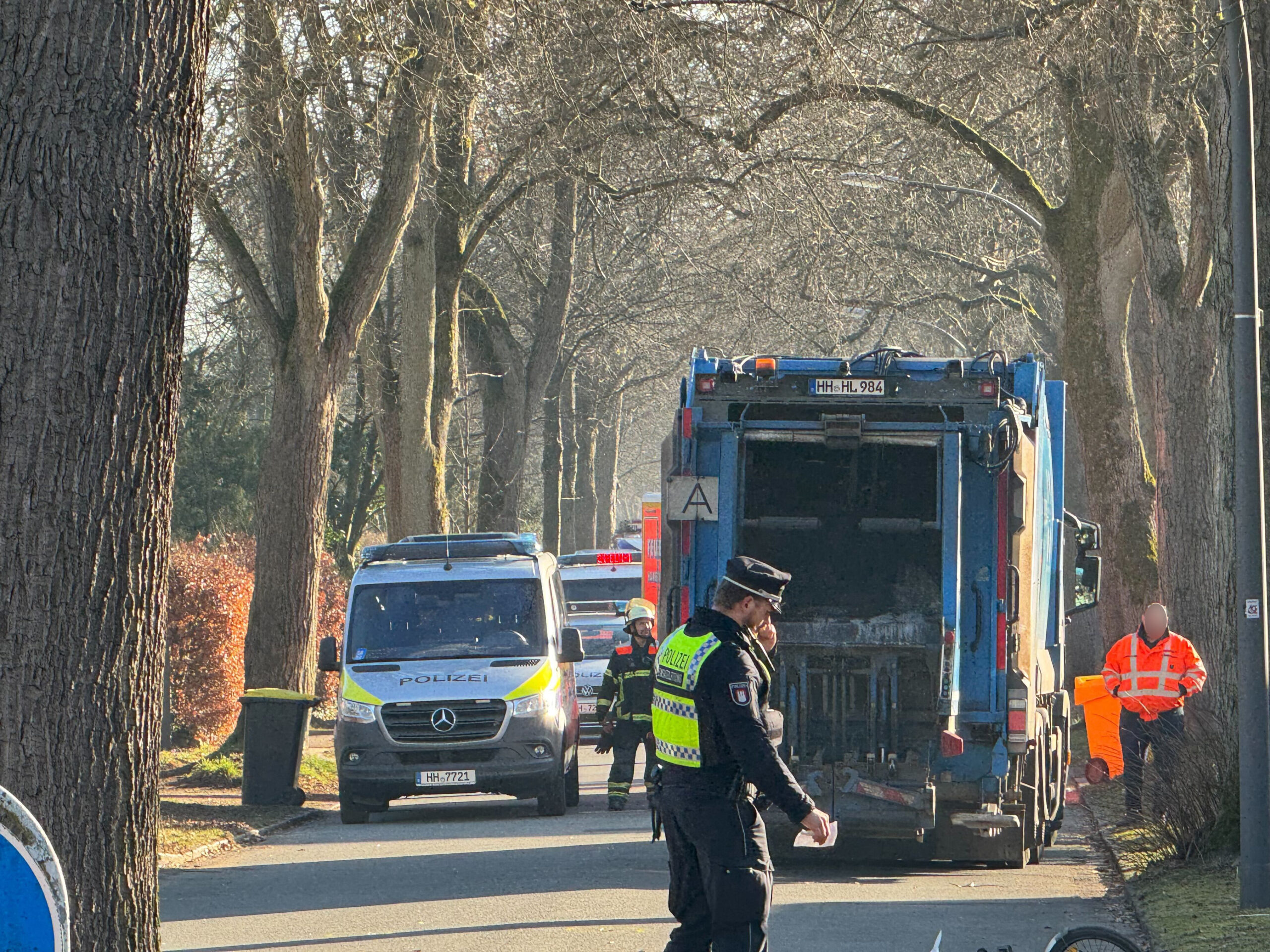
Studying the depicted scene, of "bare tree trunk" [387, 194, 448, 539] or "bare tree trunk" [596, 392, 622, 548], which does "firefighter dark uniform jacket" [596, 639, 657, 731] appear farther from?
"bare tree trunk" [596, 392, 622, 548]

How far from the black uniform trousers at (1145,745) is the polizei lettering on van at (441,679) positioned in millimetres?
5112

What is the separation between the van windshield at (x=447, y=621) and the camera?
15.3 meters

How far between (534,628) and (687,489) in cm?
447

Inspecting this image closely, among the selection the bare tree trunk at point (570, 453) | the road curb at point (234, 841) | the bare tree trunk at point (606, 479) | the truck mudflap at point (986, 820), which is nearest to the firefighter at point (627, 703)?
the road curb at point (234, 841)

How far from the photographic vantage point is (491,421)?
31.5m

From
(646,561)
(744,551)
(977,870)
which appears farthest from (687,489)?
(646,561)

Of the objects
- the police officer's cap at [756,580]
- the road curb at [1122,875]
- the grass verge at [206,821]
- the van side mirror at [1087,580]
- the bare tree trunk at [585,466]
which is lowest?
the grass verge at [206,821]

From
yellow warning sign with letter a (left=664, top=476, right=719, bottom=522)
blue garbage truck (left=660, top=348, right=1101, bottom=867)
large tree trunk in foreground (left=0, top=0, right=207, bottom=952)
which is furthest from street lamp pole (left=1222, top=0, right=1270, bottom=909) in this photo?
large tree trunk in foreground (left=0, top=0, right=207, bottom=952)

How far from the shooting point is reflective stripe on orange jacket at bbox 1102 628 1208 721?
14.1m

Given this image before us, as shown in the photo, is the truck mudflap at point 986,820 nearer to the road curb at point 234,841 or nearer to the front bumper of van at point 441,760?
the front bumper of van at point 441,760

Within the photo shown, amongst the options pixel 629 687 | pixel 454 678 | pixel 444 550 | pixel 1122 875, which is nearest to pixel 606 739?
pixel 629 687

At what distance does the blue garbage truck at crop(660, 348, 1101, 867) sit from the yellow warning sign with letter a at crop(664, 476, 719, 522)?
11 millimetres

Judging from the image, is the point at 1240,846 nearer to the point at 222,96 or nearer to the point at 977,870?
the point at 977,870

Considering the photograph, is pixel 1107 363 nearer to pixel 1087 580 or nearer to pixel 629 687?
pixel 1087 580
